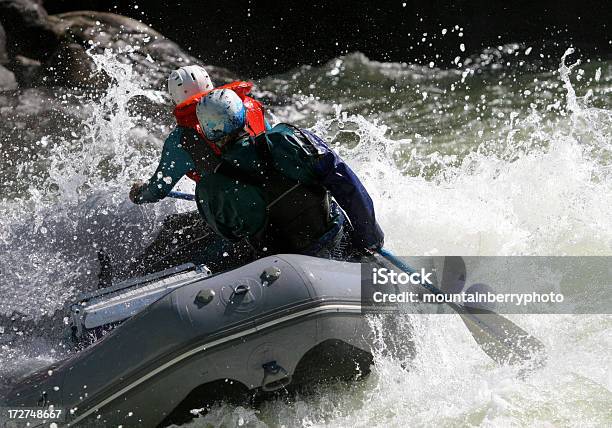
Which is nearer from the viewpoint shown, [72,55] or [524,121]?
[524,121]

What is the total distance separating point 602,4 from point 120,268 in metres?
8.14

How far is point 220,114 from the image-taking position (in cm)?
392

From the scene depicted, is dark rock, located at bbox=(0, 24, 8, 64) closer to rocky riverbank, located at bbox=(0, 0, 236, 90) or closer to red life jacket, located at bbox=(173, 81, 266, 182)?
rocky riverbank, located at bbox=(0, 0, 236, 90)

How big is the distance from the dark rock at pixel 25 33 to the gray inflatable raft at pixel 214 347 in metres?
6.75

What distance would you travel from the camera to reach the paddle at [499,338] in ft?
13.6

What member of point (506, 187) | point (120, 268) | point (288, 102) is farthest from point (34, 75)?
point (506, 187)

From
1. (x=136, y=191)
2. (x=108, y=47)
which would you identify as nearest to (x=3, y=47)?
(x=108, y=47)

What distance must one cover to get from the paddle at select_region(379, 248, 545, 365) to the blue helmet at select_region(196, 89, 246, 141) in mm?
1327

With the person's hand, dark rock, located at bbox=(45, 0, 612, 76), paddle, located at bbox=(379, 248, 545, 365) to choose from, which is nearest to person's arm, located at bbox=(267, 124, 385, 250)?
paddle, located at bbox=(379, 248, 545, 365)

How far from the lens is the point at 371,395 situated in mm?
4055

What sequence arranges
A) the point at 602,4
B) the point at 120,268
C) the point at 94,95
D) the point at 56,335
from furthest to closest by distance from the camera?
the point at 602,4 → the point at 94,95 → the point at 120,268 → the point at 56,335

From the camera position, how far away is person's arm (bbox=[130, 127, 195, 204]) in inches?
172

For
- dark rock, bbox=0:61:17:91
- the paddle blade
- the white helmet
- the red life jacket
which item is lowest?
the paddle blade

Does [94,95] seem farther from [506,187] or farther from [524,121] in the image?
[506,187]
